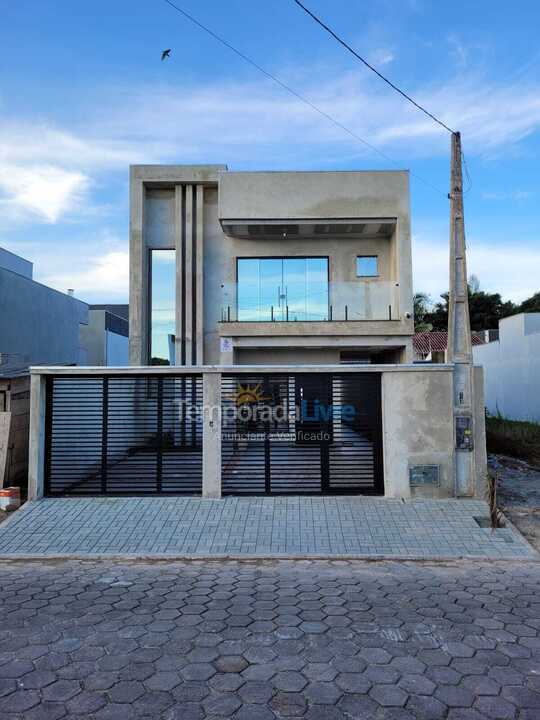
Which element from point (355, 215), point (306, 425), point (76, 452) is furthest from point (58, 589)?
point (355, 215)

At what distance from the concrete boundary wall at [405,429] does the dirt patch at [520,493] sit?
3.41 feet

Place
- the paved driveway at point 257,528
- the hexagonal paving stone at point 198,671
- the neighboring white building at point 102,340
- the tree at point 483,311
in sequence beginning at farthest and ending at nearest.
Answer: the tree at point 483,311
the neighboring white building at point 102,340
the paved driveway at point 257,528
the hexagonal paving stone at point 198,671

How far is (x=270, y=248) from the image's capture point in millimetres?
15812

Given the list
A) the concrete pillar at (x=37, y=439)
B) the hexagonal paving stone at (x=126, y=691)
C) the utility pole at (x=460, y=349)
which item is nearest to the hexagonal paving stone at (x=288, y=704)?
the hexagonal paving stone at (x=126, y=691)

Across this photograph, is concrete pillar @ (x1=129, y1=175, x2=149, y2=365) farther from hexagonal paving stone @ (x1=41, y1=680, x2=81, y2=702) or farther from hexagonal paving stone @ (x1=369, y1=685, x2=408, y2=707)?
hexagonal paving stone @ (x1=369, y1=685, x2=408, y2=707)

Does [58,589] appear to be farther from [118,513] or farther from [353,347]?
[353,347]

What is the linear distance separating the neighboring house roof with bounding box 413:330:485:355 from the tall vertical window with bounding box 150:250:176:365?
21.8 metres

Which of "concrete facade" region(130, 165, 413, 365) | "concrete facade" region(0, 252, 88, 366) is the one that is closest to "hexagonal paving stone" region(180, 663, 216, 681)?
"concrete facade" region(130, 165, 413, 365)

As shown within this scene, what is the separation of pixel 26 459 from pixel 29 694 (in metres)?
6.92

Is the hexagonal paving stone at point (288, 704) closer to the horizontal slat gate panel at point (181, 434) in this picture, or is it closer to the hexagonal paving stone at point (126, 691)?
the hexagonal paving stone at point (126, 691)

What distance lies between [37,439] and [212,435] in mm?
2892

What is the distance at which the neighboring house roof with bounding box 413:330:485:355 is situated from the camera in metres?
35.0

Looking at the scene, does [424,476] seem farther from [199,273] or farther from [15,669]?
[199,273]

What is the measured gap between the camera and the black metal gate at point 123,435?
890 centimetres
